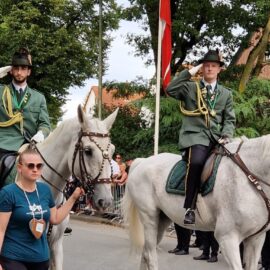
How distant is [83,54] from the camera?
30.0 meters

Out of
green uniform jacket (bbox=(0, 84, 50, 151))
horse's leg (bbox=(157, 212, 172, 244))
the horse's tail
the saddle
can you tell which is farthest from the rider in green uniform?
the saddle

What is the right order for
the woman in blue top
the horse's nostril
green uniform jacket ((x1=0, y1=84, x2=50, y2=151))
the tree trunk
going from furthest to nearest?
the tree trunk → green uniform jacket ((x1=0, y1=84, x2=50, y2=151)) → the horse's nostril → the woman in blue top

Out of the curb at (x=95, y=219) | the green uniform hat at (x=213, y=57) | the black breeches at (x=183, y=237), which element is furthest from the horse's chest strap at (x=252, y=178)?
the curb at (x=95, y=219)

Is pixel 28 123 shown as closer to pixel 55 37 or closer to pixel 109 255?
pixel 109 255

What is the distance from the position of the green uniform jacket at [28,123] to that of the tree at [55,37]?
20.7 meters

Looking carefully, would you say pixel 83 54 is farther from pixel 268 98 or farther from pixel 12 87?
pixel 12 87

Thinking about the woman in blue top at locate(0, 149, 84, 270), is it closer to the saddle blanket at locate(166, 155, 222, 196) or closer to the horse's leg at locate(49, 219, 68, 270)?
the horse's leg at locate(49, 219, 68, 270)

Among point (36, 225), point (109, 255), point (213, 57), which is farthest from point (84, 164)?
point (109, 255)

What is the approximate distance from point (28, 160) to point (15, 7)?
25.2 meters

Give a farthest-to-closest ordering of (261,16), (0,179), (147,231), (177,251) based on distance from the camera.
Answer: (261,16)
(177,251)
(147,231)
(0,179)

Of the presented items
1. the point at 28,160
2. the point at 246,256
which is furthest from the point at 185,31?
the point at 28,160

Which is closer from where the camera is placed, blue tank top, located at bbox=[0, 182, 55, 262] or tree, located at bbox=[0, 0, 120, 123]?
blue tank top, located at bbox=[0, 182, 55, 262]

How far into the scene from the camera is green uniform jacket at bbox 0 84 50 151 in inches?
238

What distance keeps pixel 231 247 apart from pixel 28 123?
2607 mm
